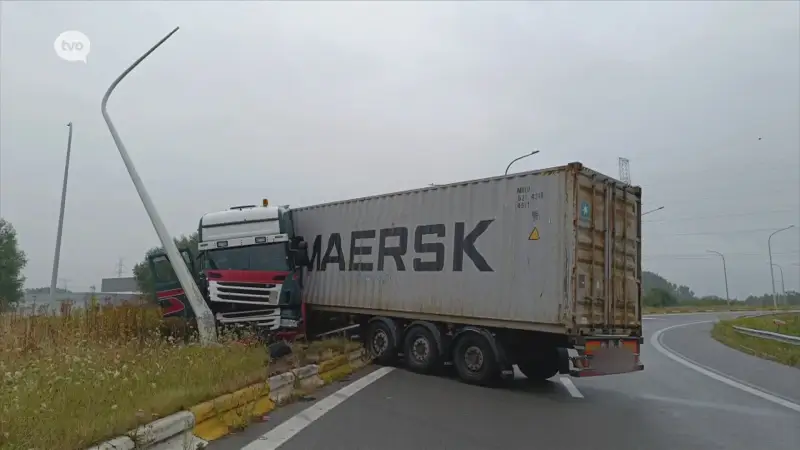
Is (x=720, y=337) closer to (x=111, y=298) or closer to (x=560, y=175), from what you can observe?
(x=560, y=175)

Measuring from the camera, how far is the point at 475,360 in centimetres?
1053

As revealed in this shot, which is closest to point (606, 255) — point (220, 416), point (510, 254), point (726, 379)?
point (510, 254)

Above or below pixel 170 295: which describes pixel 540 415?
below

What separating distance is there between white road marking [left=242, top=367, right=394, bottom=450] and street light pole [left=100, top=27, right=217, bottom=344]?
324 centimetres

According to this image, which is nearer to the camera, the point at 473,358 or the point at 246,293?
the point at 473,358

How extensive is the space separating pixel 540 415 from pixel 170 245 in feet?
29.2

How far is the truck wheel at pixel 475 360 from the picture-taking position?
33.5ft

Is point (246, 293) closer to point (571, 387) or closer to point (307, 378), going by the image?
point (307, 378)

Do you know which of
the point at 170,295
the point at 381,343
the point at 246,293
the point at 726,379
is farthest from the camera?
the point at 170,295

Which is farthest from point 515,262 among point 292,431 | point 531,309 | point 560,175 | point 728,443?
point 292,431

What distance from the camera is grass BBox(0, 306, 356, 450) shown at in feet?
15.9

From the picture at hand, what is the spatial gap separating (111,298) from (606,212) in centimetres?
947

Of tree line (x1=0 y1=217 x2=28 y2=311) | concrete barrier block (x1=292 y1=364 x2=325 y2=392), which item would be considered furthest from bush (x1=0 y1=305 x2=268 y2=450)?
tree line (x1=0 y1=217 x2=28 y2=311)

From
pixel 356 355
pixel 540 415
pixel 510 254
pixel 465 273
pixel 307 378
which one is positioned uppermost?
pixel 510 254
